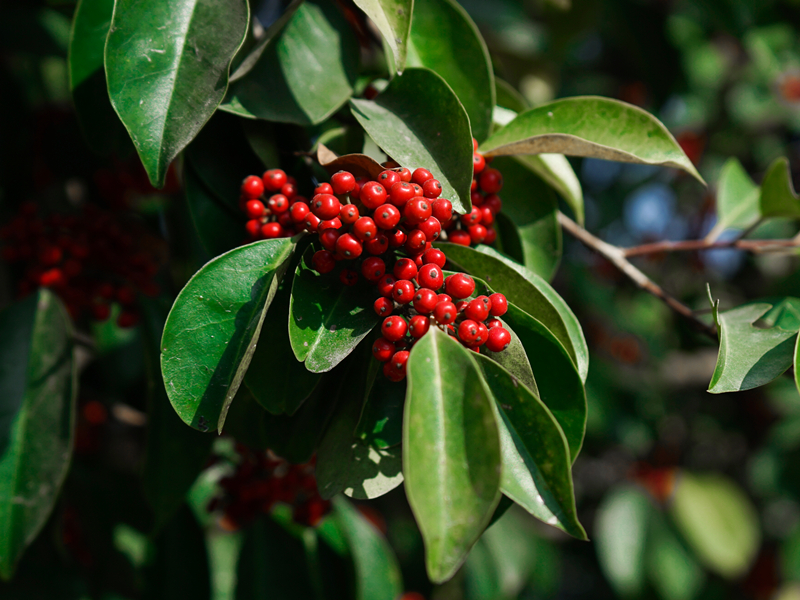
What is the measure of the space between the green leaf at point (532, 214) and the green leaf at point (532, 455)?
0.42m

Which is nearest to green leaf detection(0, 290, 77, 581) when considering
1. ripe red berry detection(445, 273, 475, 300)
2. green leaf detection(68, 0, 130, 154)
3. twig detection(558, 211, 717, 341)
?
green leaf detection(68, 0, 130, 154)

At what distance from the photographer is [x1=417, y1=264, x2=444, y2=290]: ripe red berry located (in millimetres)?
844

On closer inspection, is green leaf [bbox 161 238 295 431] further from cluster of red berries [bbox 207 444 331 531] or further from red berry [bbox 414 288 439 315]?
cluster of red berries [bbox 207 444 331 531]

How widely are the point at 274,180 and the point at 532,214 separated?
1.74 feet

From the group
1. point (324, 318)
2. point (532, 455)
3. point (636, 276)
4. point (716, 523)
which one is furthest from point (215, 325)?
point (716, 523)

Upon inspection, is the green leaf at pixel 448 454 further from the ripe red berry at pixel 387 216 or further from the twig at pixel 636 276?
the twig at pixel 636 276

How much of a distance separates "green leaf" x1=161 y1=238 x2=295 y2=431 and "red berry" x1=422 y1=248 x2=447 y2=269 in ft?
0.71

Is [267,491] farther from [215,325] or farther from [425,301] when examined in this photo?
[425,301]

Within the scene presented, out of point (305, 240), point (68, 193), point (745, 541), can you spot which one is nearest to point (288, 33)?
point (305, 240)

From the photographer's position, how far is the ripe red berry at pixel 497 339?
33.0 inches

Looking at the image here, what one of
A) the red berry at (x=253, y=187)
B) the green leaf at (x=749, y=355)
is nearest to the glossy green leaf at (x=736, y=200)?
the green leaf at (x=749, y=355)

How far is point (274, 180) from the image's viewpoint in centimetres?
99

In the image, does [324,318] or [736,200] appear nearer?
[324,318]

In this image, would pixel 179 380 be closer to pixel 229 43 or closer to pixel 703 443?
pixel 229 43
